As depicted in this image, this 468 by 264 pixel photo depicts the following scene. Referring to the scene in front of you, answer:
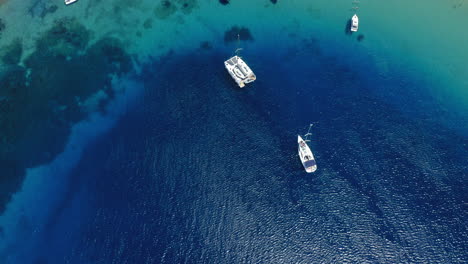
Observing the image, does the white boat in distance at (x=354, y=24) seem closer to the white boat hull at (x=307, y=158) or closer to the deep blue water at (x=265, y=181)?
the deep blue water at (x=265, y=181)

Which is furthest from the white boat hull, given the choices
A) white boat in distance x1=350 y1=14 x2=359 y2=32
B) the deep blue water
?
white boat in distance x1=350 y1=14 x2=359 y2=32

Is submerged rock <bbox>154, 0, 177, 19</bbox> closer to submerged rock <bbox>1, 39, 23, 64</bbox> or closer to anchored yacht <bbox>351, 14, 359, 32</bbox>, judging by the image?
submerged rock <bbox>1, 39, 23, 64</bbox>

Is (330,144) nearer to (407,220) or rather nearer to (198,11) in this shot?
(407,220)

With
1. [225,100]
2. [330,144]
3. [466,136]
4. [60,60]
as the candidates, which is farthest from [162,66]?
[466,136]

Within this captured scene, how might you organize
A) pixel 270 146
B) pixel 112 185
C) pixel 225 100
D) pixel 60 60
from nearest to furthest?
1. pixel 112 185
2. pixel 270 146
3. pixel 225 100
4. pixel 60 60

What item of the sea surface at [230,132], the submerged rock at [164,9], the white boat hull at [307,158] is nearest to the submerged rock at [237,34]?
the sea surface at [230,132]
